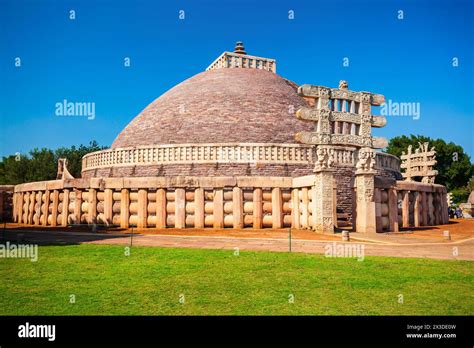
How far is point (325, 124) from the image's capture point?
49.2ft

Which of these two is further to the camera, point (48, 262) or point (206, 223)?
point (206, 223)

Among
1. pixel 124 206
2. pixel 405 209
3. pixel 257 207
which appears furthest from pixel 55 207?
pixel 405 209

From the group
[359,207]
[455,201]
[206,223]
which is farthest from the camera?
[455,201]

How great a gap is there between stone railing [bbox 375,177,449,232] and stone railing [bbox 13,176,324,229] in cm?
307

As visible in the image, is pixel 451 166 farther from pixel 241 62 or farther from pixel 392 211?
pixel 392 211

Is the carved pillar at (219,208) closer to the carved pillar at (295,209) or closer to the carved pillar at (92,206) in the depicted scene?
the carved pillar at (295,209)

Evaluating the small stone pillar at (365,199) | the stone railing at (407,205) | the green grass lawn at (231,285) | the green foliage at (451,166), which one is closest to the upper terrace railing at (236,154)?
the stone railing at (407,205)

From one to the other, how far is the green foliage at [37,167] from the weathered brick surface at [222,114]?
25942 millimetres

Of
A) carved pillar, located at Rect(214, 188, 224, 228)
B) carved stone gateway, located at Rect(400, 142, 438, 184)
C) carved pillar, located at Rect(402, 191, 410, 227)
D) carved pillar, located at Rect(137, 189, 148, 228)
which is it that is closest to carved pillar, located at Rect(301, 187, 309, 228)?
carved pillar, located at Rect(214, 188, 224, 228)

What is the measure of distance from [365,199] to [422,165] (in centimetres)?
2008

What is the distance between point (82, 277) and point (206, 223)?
30.6 ft

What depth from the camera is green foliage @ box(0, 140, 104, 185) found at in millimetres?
51406
